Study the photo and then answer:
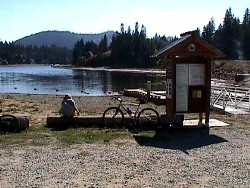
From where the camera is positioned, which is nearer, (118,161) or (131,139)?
(118,161)

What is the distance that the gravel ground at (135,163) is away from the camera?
8.12 metres

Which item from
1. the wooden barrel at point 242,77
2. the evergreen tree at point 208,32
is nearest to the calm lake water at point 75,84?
the wooden barrel at point 242,77

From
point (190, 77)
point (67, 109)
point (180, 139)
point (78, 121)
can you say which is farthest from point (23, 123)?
point (190, 77)

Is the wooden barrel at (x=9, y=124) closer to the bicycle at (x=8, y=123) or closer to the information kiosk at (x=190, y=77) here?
the bicycle at (x=8, y=123)

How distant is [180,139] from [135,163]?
354cm

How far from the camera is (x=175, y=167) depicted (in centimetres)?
924

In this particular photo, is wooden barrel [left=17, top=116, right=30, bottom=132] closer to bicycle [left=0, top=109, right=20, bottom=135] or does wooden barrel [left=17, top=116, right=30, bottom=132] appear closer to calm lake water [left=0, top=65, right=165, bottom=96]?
bicycle [left=0, top=109, right=20, bottom=135]

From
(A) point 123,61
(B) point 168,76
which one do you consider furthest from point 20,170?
(A) point 123,61

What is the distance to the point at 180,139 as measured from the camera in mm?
12695

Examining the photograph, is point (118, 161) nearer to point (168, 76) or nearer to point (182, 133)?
point (182, 133)

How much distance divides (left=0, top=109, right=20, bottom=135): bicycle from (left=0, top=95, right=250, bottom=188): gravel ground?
2.31 m

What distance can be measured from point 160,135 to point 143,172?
4501 millimetres

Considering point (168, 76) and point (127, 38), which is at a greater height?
point (127, 38)

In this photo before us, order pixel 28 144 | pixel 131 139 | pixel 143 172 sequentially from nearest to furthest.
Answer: pixel 143 172 → pixel 28 144 → pixel 131 139
